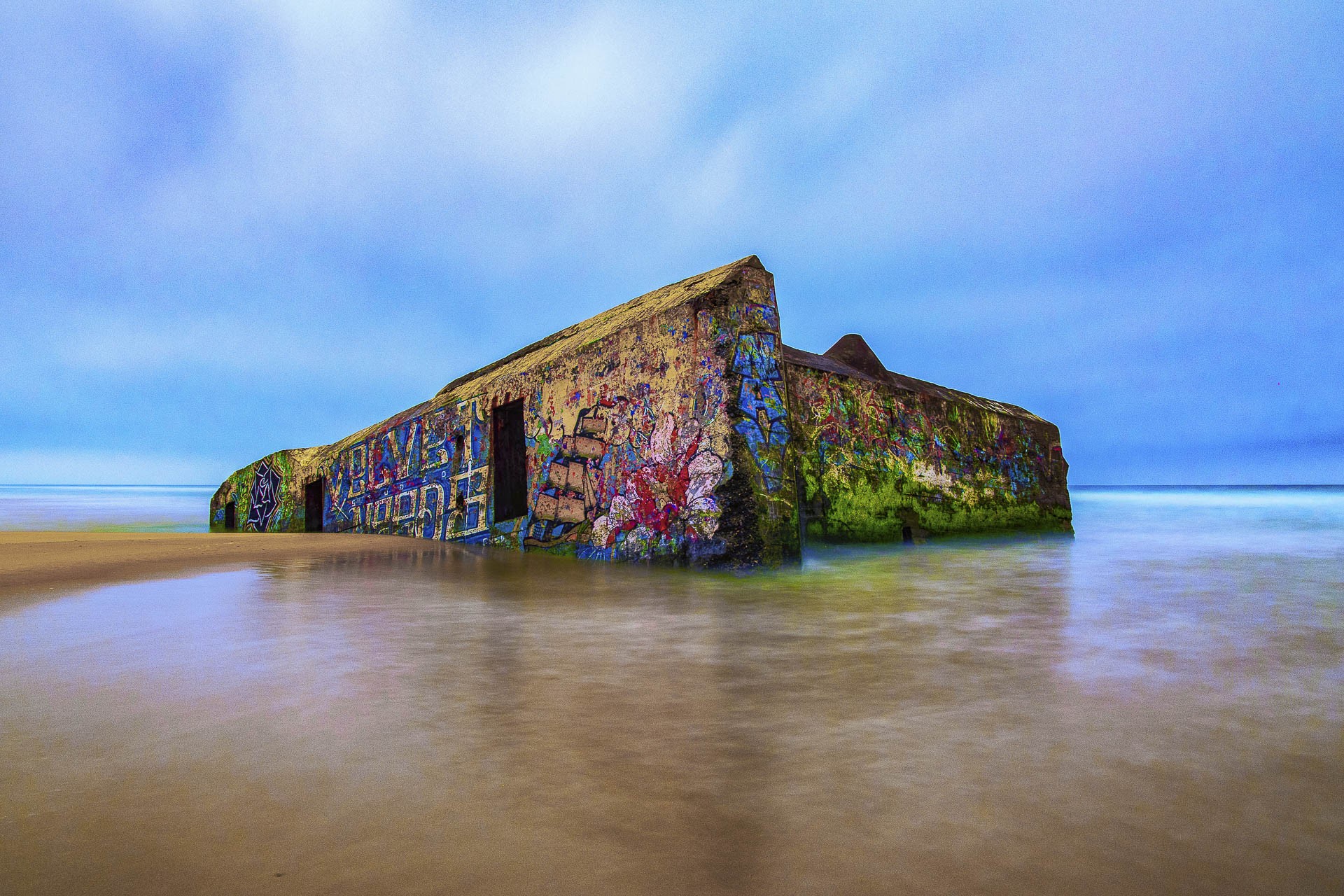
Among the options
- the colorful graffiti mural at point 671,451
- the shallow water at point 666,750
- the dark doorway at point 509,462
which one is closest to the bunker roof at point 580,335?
the colorful graffiti mural at point 671,451

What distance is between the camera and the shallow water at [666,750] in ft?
4.04

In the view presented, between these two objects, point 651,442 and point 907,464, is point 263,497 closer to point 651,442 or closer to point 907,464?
point 651,442

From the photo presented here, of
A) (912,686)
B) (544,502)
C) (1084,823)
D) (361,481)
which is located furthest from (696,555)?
(361,481)

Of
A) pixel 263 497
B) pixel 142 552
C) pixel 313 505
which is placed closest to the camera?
pixel 142 552

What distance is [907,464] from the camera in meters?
9.33

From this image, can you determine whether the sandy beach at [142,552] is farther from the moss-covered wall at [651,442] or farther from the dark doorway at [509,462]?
the moss-covered wall at [651,442]

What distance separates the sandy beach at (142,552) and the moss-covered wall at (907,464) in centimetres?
448

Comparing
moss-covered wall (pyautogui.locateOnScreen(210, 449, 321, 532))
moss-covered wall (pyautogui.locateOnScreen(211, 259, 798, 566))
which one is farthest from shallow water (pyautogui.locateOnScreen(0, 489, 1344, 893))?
moss-covered wall (pyautogui.locateOnScreen(210, 449, 321, 532))

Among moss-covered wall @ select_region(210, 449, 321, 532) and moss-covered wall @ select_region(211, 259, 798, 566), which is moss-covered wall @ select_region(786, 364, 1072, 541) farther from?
moss-covered wall @ select_region(210, 449, 321, 532)

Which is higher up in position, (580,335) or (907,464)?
(580,335)

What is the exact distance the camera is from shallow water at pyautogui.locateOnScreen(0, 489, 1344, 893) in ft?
4.04

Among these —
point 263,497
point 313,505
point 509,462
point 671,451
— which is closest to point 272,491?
point 263,497

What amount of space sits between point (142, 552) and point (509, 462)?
11.7ft

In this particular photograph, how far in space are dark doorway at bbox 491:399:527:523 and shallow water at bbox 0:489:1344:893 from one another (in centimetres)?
438
